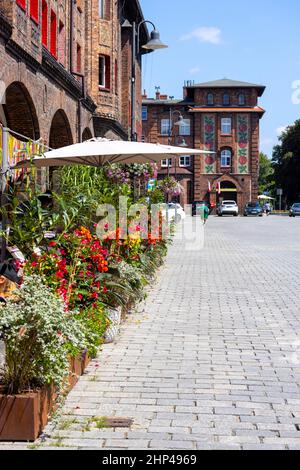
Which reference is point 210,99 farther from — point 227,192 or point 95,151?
point 95,151

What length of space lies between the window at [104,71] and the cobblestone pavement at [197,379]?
21.9 m

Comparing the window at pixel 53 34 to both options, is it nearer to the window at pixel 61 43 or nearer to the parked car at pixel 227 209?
the window at pixel 61 43

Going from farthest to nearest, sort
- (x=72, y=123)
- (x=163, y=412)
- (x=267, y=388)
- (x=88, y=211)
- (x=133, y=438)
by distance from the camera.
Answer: (x=72, y=123), (x=88, y=211), (x=267, y=388), (x=163, y=412), (x=133, y=438)

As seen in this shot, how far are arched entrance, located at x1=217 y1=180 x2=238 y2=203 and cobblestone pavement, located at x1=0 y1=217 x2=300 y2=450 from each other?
6471 centimetres

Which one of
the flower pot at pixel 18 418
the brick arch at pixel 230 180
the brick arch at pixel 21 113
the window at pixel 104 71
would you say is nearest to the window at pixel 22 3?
the brick arch at pixel 21 113

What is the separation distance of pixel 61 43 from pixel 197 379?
797 inches

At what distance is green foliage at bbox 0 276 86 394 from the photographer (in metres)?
4.80

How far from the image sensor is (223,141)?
2977 inches

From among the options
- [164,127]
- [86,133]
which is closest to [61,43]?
[86,133]

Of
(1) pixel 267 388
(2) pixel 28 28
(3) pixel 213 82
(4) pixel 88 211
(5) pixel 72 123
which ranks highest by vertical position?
(3) pixel 213 82

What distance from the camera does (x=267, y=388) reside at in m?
5.96
